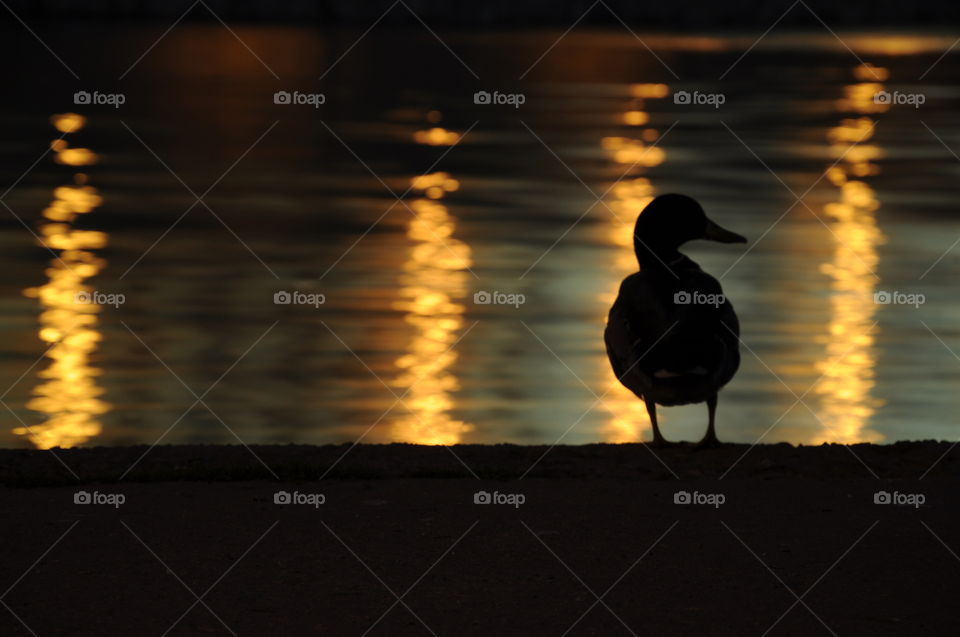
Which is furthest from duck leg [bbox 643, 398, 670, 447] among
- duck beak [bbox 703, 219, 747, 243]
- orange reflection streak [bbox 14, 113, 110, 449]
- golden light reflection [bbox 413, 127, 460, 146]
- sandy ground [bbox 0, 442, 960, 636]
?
golden light reflection [bbox 413, 127, 460, 146]

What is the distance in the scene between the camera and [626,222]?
55.4ft

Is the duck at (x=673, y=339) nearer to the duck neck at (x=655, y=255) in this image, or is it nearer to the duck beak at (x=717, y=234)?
the duck neck at (x=655, y=255)

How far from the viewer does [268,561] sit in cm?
661

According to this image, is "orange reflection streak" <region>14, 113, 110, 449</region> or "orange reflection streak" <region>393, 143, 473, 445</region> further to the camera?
"orange reflection streak" <region>393, 143, 473, 445</region>

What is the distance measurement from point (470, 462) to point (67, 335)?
408 cm

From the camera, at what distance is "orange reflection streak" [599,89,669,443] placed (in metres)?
9.85

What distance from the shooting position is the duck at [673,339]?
8.41 meters

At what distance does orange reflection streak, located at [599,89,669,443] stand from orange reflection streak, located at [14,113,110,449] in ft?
8.30

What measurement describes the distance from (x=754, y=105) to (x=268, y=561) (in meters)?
22.3

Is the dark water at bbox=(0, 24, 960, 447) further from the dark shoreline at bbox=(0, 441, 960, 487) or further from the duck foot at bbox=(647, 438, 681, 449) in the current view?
the dark shoreline at bbox=(0, 441, 960, 487)

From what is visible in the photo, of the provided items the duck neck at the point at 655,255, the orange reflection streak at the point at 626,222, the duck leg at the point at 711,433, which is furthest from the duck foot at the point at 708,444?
the duck neck at the point at 655,255

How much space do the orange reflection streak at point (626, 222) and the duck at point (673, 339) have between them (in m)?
0.82

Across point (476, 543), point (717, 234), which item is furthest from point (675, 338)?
point (476, 543)

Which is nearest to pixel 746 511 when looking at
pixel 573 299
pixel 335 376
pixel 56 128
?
pixel 335 376
